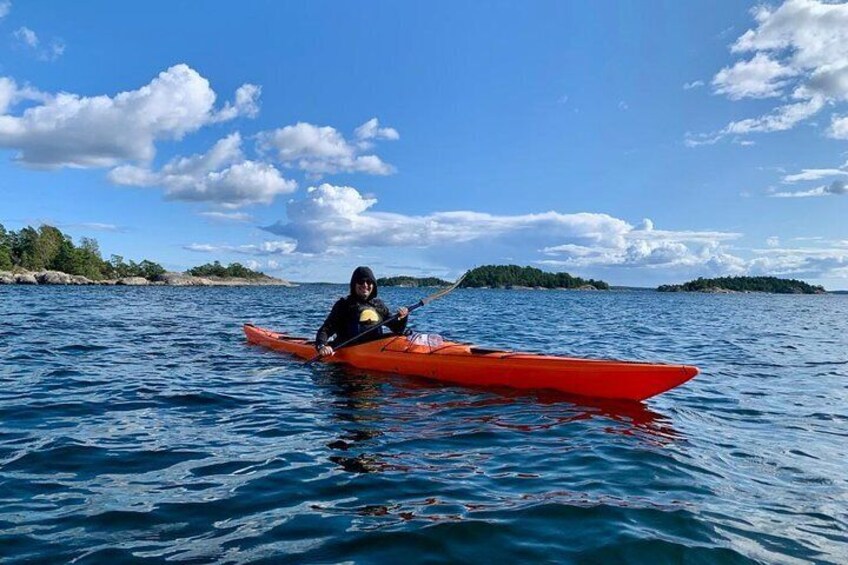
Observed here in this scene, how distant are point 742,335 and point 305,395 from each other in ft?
62.4

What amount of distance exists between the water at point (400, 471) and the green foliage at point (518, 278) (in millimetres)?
167083

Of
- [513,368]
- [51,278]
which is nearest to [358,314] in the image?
[513,368]

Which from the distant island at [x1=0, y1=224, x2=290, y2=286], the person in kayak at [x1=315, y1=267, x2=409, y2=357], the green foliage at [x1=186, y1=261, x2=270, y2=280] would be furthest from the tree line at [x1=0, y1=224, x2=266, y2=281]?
the person in kayak at [x1=315, y1=267, x2=409, y2=357]

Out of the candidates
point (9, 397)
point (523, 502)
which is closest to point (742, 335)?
point (523, 502)

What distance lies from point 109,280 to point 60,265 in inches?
390

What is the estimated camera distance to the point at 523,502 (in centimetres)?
433

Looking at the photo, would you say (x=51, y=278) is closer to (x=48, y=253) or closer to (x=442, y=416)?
(x=48, y=253)

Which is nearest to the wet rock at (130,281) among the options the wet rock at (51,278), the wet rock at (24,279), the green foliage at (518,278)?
the wet rock at (51,278)

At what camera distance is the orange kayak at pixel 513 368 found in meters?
7.61

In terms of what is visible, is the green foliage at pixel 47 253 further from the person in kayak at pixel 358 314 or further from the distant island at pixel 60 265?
the person in kayak at pixel 358 314

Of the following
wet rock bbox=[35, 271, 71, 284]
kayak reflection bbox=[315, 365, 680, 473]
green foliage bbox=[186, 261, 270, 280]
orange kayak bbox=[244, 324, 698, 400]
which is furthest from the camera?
green foliage bbox=[186, 261, 270, 280]

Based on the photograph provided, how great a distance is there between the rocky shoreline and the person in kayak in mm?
87670

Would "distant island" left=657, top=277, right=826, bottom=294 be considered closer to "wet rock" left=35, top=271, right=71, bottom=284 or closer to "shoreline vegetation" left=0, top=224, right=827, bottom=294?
"shoreline vegetation" left=0, top=224, right=827, bottom=294

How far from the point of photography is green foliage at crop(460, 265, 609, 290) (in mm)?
182250
